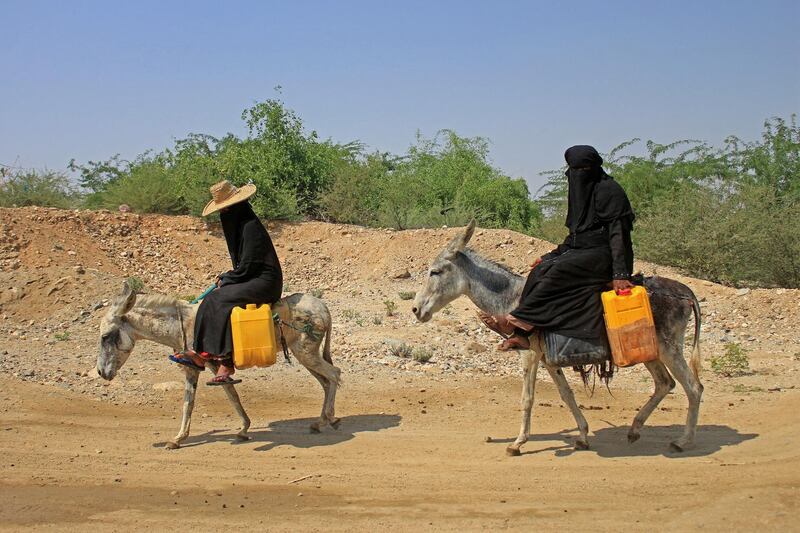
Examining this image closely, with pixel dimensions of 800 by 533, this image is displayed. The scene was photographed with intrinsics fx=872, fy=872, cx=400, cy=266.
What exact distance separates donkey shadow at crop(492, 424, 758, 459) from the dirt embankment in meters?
0.04

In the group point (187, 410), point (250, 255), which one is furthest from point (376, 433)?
point (250, 255)

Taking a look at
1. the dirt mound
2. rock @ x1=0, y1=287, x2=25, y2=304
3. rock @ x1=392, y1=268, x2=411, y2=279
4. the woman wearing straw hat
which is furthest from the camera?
rock @ x1=392, y1=268, x2=411, y2=279

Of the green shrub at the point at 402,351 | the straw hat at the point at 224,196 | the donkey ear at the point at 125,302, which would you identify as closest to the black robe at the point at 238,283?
the straw hat at the point at 224,196

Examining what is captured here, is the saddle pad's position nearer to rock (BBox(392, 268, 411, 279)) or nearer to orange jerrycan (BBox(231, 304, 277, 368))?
orange jerrycan (BBox(231, 304, 277, 368))

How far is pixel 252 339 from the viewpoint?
9.32m

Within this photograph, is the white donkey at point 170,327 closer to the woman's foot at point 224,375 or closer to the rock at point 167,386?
the woman's foot at point 224,375

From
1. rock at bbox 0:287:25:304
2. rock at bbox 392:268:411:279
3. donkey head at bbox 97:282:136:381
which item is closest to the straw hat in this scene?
donkey head at bbox 97:282:136:381

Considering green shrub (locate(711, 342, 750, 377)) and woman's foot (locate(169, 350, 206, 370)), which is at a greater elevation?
woman's foot (locate(169, 350, 206, 370))

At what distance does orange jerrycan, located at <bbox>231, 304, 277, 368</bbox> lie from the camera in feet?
30.5

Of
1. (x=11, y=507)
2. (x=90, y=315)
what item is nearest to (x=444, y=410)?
(x=11, y=507)

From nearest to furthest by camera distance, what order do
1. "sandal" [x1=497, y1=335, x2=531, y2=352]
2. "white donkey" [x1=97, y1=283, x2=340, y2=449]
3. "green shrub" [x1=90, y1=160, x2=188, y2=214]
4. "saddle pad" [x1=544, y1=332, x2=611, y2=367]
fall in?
1. "saddle pad" [x1=544, y1=332, x2=611, y2=367]
2. "sandal" [x1=497, y1=335, x2=531, y2=352]
3. "white donkey" [x1=97, y1=283, x2=340, y2=449]
4. "green shrub" [x1=90, y1=160, x2=188, y2=214]

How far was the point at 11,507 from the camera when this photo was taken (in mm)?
7395

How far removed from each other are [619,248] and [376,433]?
11.7 feet

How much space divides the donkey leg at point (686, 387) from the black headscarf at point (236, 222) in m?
4.68
